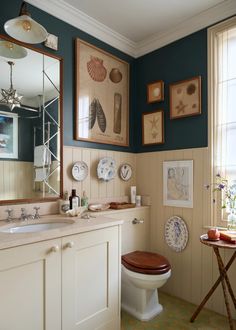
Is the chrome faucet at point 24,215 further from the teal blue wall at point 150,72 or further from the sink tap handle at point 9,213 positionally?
the teal blue wall at point 150,72

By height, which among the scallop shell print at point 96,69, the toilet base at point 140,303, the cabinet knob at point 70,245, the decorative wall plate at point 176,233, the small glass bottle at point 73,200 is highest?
the scallop shell print at point 96,69

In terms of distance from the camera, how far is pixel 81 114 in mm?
2225

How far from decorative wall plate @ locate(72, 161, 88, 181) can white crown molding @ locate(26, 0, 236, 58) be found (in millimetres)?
1313

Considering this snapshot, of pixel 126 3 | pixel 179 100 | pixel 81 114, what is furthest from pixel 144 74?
pixel 81 114

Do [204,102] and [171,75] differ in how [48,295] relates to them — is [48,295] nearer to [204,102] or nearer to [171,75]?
[204,102]

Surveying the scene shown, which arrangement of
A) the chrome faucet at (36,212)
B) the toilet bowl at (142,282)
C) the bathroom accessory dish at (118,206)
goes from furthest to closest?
1. the bathroom accessory dish at (118,206)
2. the toilet bowl at (142,282)
3. the chrome faucet at (36,212)

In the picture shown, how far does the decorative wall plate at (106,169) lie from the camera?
2346 millimetres

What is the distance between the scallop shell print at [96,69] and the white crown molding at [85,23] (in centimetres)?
25

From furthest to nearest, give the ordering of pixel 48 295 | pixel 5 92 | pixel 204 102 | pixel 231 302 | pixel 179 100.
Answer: pixel 179 100, pixel 204 102, pixel 231 302, pixel 5 92, pixel 48 295

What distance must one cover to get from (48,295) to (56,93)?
61.6 inches

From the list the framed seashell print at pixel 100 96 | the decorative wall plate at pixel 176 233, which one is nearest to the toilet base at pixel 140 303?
the decorative wall plate at pixel 176 233

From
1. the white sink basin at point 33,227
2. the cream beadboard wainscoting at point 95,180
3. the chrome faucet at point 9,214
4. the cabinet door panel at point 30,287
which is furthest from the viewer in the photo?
the cream beadboard wainscoting at point 95,180

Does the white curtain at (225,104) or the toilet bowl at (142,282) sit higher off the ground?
the white curtain at (225,104)

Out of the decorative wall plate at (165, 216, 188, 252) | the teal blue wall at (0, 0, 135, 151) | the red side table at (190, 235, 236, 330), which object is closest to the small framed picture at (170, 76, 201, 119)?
the teal blue wall at (0, 0, 135, 151)
